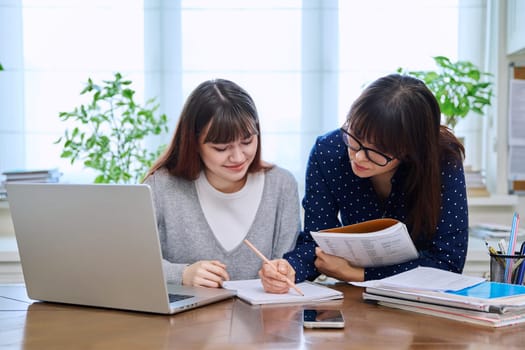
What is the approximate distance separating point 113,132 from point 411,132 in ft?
5.46

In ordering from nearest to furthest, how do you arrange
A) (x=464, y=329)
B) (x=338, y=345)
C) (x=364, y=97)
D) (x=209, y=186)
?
(x=338, y=345) < (x=464, y=329) < (x=364, y=97) < (x=209, y=186)

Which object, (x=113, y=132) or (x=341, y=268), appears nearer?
(x=341, y=268)

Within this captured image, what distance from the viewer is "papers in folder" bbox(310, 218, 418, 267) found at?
159 cm

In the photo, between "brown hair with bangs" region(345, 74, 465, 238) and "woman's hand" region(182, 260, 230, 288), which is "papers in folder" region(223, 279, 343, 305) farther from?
"brown hair with bangs" region(345, 74, 465, 238)

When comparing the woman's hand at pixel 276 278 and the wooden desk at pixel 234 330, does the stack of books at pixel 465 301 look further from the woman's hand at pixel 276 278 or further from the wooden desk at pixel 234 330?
the woman's hand at pixel 276 278

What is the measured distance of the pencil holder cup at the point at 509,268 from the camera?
5.32ft

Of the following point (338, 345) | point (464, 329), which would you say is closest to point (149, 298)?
point (338, 345)

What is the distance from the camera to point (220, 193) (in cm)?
197

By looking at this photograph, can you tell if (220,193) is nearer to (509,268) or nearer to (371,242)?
(371,242)

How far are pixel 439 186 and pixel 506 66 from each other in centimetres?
148

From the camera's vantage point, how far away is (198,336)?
126cm

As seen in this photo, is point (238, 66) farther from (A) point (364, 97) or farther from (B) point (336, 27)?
(A) point (364, 97)

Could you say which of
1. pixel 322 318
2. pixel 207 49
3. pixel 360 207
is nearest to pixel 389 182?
pixel 360 207

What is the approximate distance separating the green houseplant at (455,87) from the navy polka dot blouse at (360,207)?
1.06 meters
